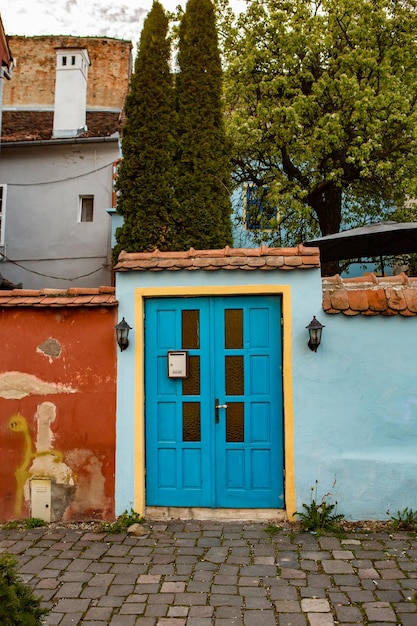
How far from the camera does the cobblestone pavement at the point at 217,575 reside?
147 inches

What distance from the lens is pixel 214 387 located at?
573 centimetres

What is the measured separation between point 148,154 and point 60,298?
17.4ft

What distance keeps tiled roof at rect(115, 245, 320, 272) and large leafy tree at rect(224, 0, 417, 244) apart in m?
7.22

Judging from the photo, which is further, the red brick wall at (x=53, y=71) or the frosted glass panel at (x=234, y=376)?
the red brick wall at (x=53, y=71)

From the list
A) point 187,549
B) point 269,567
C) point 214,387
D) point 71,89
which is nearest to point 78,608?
point 187,549

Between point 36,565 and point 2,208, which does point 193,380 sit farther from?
point 2,208

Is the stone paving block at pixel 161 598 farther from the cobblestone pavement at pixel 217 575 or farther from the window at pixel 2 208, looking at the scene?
the window at pixel 2 208

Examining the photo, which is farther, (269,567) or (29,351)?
(29,351)

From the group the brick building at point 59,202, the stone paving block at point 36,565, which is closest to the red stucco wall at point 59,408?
the stone paving block at point 36,565

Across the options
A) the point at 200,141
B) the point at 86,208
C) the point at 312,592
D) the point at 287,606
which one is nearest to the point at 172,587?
the point at 287,606

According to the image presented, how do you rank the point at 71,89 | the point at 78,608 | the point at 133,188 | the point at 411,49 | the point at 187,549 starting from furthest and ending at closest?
the point at 71,89, the point at 411,49, the point at 133,188, the point at 187,549, the point at 78,608

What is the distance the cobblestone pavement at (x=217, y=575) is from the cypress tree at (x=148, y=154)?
19.5 feet

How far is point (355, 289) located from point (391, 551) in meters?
2.67

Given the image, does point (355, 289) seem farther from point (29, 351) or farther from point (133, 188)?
point (133, 188)
